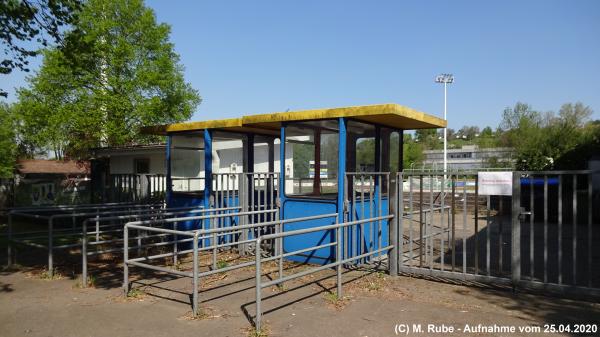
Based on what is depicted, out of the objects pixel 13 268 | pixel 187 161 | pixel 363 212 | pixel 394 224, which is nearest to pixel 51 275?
pixel 13 268

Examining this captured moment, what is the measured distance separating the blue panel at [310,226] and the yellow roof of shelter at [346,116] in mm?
1347

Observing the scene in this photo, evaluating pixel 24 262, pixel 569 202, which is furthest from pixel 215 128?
pixel 569 202

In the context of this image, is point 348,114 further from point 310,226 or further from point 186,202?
point 186,202

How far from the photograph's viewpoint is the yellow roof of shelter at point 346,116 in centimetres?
668

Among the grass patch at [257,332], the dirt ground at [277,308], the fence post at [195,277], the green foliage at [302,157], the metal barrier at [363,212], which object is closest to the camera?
the grass patch at [257,332]

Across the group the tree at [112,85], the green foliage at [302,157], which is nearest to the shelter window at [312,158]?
the green foliage at [302,157]

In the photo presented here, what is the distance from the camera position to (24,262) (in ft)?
27.1

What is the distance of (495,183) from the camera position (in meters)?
6.11

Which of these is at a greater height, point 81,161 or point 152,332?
point 81,161

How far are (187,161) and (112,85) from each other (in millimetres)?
9578

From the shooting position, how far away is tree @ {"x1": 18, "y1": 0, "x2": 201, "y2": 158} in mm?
18188

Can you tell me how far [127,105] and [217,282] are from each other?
44.3 ft

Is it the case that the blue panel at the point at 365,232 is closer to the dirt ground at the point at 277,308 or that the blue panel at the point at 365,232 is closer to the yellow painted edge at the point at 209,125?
the dirt ground at the point at 277,308

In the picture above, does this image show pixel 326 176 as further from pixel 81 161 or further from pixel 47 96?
pixel 81 161
